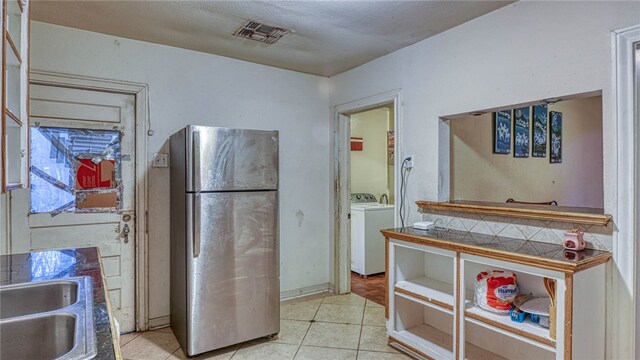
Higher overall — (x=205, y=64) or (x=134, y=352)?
(x=205, y=64)

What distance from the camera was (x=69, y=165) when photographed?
8.58ft

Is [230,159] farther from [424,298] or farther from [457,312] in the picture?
[457,312]

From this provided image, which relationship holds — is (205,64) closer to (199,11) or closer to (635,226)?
(199,11)

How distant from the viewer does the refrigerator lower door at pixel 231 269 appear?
238cm

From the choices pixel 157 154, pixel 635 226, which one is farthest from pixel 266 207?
pixel 635 226

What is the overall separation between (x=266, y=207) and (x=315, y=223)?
1224 mm

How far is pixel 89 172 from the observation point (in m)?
2.69

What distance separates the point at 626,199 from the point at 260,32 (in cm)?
249

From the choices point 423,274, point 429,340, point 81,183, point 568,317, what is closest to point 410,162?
point 423,274

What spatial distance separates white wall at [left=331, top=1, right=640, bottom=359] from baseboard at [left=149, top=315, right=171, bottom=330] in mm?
2199

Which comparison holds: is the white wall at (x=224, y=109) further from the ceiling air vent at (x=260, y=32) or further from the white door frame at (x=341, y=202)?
the ceiling air vent at (x=260, y=32)

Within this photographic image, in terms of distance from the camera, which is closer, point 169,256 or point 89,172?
point 89,172

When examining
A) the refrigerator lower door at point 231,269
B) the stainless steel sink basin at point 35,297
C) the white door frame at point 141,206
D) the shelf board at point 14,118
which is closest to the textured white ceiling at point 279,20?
the white door frame at point 141,206

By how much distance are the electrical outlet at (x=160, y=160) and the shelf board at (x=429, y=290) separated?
2088mm
